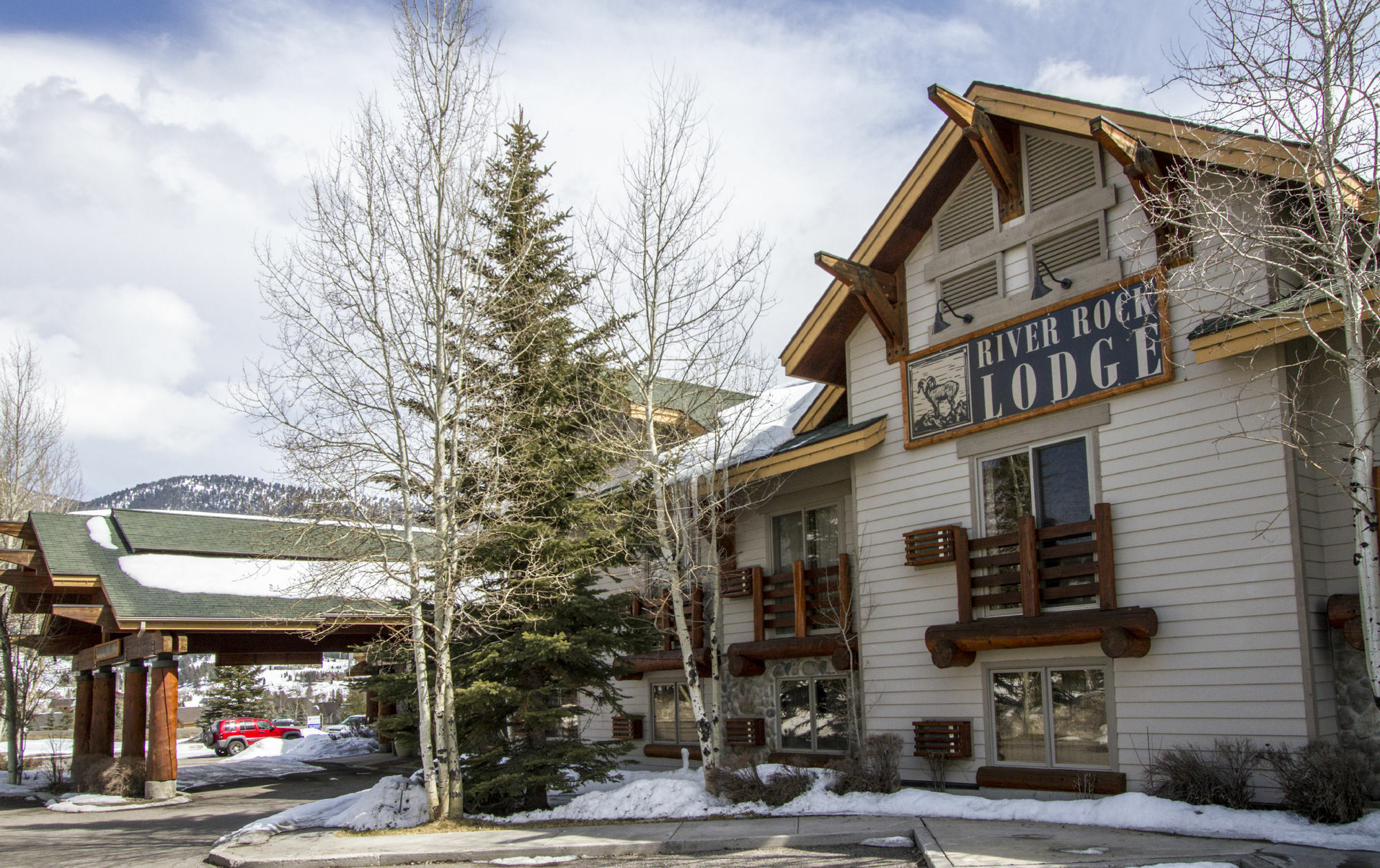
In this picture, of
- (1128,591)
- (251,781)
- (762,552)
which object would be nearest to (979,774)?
(1128,591)

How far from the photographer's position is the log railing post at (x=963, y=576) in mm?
13445

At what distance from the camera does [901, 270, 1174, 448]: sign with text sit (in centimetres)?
1231

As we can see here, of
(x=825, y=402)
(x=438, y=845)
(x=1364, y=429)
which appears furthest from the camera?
(x=825, y=402)

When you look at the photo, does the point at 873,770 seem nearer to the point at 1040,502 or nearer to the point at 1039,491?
the point at 1040,502

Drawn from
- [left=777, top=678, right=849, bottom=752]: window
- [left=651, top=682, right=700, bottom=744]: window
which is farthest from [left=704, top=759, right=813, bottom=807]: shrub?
[left=651, top=682, right=700, bottom=744]: window

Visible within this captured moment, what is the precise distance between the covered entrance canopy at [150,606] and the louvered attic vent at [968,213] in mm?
10189

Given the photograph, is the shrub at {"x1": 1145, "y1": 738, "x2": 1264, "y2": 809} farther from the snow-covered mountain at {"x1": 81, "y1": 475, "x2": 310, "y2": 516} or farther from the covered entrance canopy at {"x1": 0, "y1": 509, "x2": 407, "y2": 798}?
the snow-covered mountain at {"x1": 81, "y1": 475, "x2": 310, "y2": 516}

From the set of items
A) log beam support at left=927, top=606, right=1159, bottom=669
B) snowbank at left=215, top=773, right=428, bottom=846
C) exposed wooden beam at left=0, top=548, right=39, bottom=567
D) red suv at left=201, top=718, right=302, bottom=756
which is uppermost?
exposed wooden beam at left=0, top=548, right=39, bottom=567

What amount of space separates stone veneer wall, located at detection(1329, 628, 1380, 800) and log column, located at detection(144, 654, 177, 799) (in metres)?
19.1

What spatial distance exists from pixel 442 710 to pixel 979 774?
279 inches

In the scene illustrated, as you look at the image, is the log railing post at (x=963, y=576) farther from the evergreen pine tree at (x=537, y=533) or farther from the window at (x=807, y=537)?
the evergreen pine tree at (x=537, y=533)

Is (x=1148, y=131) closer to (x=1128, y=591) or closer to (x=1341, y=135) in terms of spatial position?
(x=1341, y=135)

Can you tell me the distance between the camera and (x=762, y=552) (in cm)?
1775

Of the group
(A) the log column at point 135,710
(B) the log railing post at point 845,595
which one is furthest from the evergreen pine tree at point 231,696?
(B) the log railing post at point 845,595
